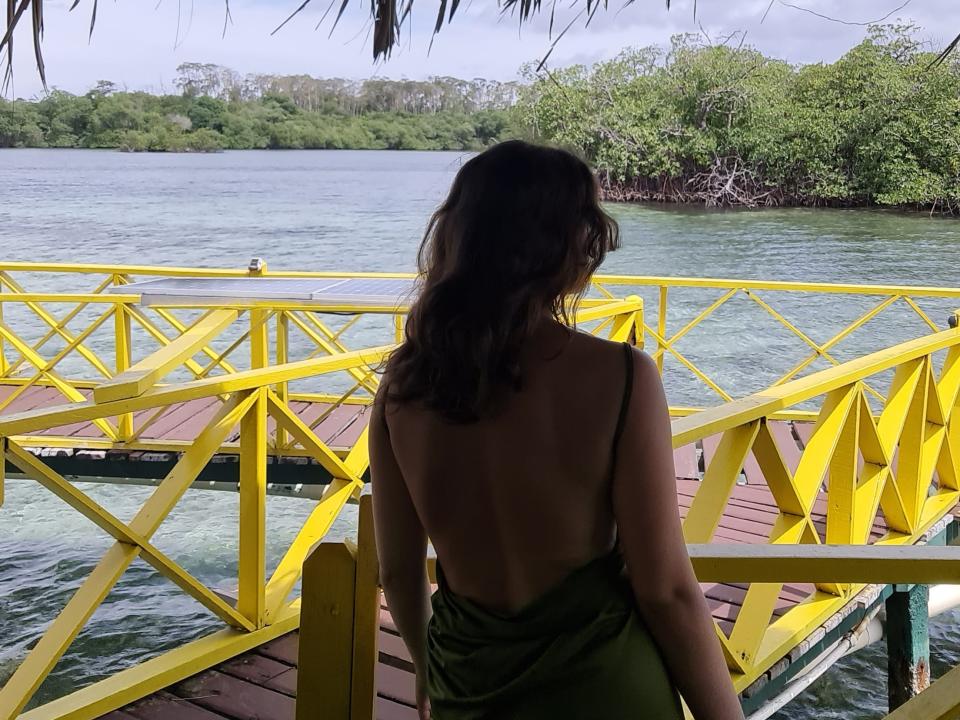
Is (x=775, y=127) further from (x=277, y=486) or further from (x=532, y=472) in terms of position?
(x=532, y=472)

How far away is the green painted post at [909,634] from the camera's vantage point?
12.4ft

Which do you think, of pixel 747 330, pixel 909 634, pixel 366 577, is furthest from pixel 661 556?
pixel 747 330

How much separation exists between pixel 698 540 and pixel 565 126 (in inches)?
1090

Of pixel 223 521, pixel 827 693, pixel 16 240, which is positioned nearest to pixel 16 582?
pixel 223 521

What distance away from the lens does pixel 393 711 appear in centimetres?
243

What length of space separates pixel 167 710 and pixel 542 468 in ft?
6.07

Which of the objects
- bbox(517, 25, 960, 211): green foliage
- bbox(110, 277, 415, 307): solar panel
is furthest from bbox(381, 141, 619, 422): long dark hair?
bbox(517, 25, 960, 211): green foliage

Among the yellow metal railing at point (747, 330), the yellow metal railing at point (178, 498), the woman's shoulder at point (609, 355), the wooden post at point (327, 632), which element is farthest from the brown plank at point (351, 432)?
the woman's shoulder at point (609, 355)

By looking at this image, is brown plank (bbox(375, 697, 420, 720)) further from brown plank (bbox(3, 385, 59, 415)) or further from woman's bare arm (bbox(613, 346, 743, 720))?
brown plank (bbox(3, 385, 59, 415))

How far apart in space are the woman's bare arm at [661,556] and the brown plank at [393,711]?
1427 mm

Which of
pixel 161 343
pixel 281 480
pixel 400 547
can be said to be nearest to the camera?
pixel 400 547

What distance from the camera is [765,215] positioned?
28.8 metres

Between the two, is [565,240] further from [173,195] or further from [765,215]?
[173,195]

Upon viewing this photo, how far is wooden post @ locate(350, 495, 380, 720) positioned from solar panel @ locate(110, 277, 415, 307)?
2555 millimetres
